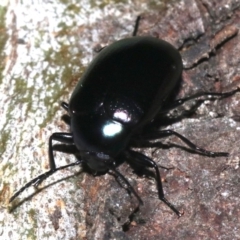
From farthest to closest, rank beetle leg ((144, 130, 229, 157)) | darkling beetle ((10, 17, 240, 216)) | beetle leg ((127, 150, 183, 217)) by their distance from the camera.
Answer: darkling beetle ((10, 17, 240, 216)), beetle leg ((144, 130, 229, 157)), beetle leg ((127, 150, 183, 217))

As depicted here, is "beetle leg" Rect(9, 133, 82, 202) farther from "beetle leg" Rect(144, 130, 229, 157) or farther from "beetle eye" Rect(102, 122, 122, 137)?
"beetle leg" Rect(144, 130, 229, 157)

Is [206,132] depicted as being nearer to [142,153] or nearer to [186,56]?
[142,153]

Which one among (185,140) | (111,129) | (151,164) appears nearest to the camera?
(151,164)

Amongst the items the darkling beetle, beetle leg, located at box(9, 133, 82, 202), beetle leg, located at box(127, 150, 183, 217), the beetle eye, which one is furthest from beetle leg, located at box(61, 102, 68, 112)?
beetle leg, located at box(127, 150, 183, 217)

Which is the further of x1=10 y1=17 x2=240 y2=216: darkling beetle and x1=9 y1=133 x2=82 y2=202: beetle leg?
x1=10 y1=17 x2=240 y2=216: darkling beetle

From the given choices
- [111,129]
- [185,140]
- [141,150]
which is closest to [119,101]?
[111,129]

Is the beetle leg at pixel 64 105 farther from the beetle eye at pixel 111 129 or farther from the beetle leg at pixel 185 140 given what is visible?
the beetle leg at pixel 185 140

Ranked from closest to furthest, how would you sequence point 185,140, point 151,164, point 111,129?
point 151,164
point 185,140
point 111,129

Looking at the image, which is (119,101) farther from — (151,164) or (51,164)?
(51,164)

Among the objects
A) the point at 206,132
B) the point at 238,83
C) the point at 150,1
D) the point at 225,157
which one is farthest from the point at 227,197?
the point at 150,1
